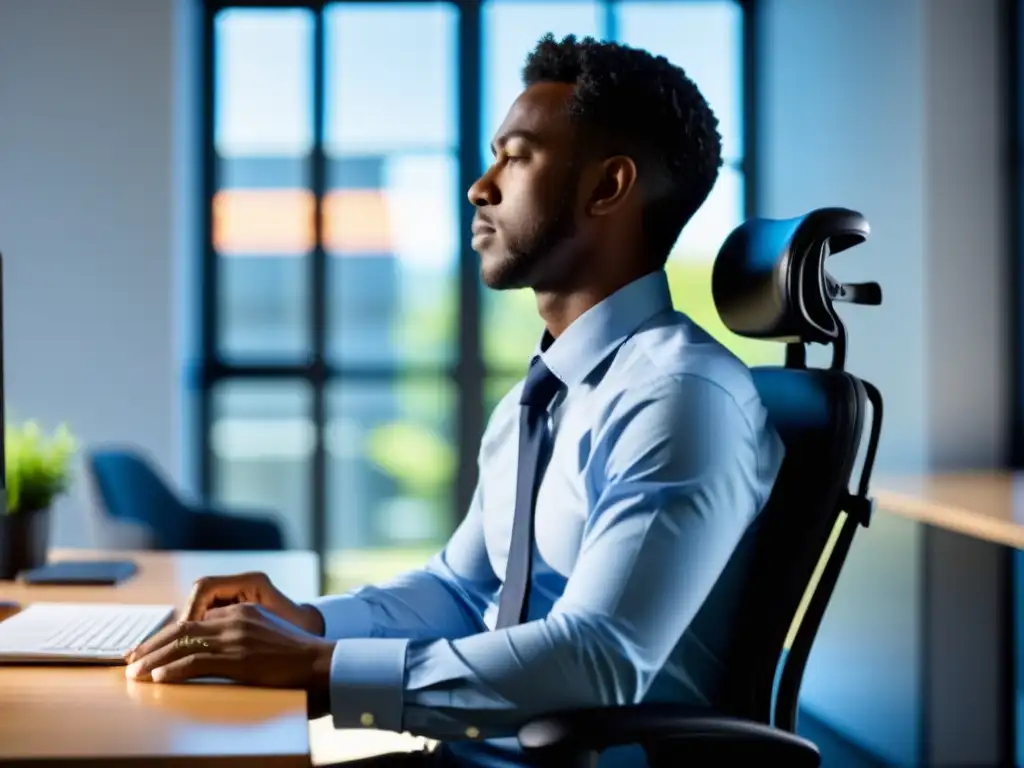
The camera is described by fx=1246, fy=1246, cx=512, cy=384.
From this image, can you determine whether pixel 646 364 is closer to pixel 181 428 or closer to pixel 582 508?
pixel 582 508

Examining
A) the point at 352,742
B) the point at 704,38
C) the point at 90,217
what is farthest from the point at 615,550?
the point at 704,38

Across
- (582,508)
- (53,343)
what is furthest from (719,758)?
(53,343)

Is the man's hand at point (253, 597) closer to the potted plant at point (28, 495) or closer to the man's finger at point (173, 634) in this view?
the man's finger at point (173, 634)

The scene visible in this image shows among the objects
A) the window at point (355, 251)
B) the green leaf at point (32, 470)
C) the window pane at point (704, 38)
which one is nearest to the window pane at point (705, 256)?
the window at point (355, 251)

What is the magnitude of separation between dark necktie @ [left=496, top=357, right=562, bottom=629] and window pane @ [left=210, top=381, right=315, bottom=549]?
11.9 ft

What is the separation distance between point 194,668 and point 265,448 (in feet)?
12.8

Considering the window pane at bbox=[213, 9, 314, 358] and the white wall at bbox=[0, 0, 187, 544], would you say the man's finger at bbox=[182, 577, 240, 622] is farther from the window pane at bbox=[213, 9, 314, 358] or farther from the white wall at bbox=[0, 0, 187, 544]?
the window pane at bbox=[213, 9, 314, 358]

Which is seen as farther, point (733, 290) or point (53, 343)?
point (53, 343)

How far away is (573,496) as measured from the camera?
4.83 ft

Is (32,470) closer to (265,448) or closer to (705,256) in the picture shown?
(265,448)

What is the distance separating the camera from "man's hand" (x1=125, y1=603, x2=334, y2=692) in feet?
4.23

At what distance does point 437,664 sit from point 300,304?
397 centimetres

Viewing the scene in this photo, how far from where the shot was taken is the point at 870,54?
415cm

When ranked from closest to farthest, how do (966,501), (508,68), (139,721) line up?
(139,721) → (966,501) → (508,68)
